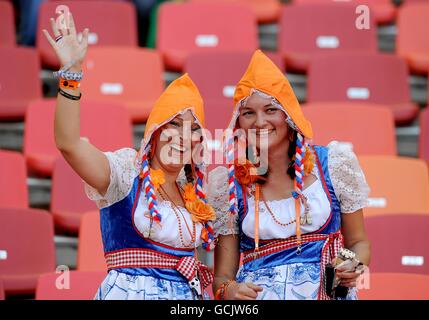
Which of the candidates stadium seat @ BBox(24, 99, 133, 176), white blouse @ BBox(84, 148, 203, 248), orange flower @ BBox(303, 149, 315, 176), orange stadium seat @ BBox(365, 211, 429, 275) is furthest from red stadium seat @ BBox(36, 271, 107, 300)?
stadium seat @ BBox(24, 99, 133, 176)

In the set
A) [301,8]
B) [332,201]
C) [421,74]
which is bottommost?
[332,201]

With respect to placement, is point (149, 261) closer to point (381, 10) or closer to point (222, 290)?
point (222, 290)

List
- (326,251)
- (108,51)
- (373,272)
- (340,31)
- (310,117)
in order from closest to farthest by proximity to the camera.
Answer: (326,251)
(373,272)
(310,117)
(108,51)
(340,31)

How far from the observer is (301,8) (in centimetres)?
576

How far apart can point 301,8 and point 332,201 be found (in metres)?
2.74

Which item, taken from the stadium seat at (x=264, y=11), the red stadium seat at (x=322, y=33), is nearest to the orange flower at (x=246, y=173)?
the red stadium seat at (x=322, y=33)

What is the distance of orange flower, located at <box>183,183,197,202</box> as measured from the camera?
3.18m

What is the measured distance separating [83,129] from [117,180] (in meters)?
1.83

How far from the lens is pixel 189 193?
10.5 ft

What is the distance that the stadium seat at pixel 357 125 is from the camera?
15.8 ft

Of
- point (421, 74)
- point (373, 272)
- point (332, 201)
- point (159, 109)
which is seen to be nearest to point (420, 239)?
point (373, 272)

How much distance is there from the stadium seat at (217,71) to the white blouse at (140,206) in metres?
2.10
